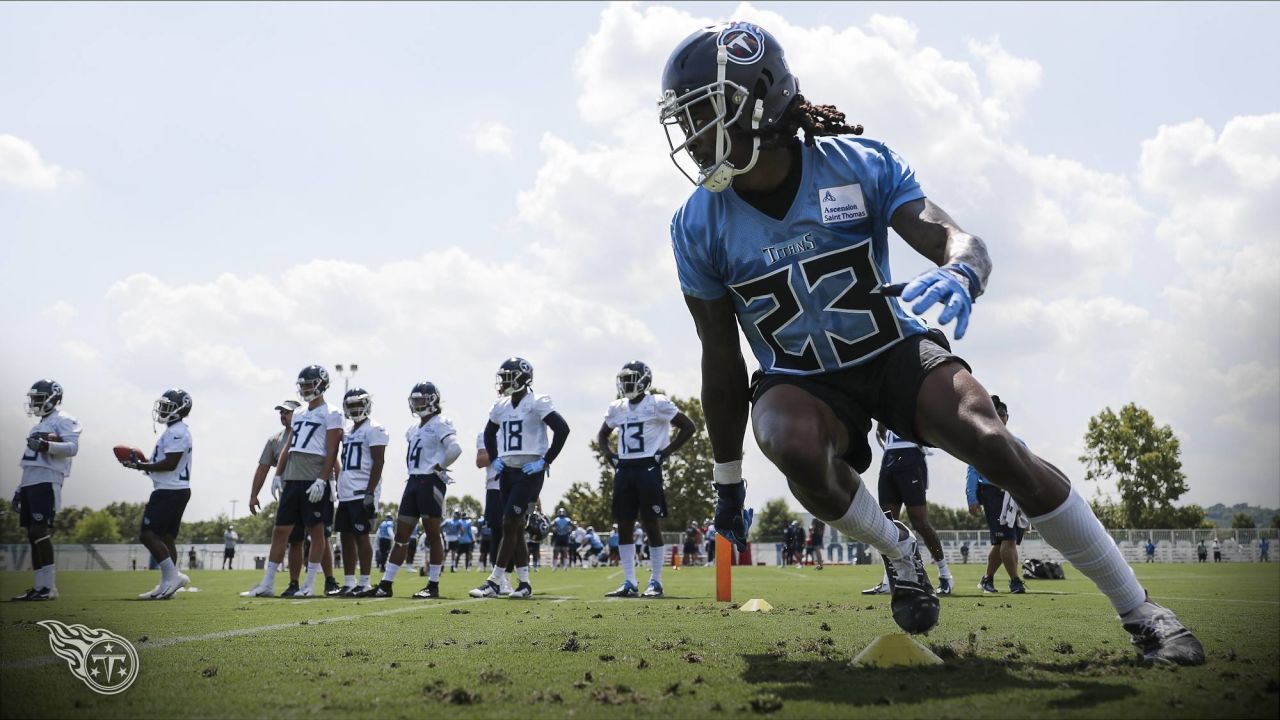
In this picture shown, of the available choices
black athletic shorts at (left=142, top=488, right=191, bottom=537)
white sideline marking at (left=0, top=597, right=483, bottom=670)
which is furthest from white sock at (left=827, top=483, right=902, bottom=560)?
black athletic shorts at (left=142, top=488, right=191, bottom=537)

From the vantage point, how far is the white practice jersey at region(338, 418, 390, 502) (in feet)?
40.2

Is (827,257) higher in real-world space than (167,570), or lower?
higher

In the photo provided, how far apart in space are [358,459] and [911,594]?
31.0 ft

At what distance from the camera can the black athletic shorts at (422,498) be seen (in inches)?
463

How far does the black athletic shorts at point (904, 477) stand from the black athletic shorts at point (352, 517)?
671 cm

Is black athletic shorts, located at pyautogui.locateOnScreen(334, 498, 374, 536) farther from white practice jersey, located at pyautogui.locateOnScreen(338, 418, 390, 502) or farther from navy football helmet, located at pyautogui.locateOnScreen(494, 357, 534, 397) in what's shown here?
navy football helmet, located at pyautogui.locateOnScreen(494, 357, 534, 397)

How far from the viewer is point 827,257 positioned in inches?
163

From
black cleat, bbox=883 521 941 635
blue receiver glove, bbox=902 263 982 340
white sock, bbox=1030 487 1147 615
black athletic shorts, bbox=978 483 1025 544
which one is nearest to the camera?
blue receiver glove, bbox=902 263 982 340

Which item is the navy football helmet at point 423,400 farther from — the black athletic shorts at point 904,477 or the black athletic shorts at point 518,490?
the black athletic shorts at point 904,477

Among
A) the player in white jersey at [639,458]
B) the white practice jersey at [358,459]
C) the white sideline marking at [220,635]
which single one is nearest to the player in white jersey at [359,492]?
the white practice jersey at [358,459]

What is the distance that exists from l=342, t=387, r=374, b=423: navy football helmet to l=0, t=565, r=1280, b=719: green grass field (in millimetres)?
6127
